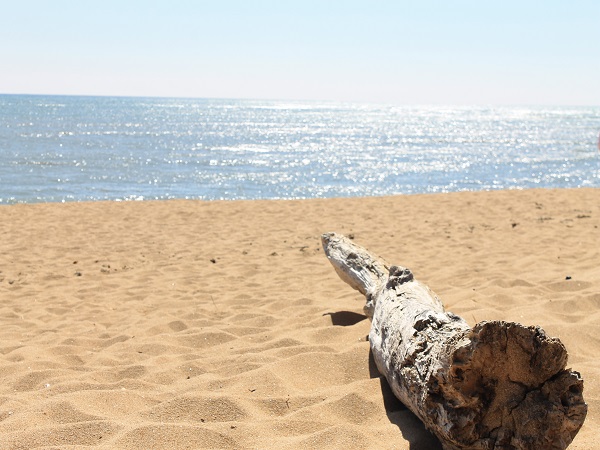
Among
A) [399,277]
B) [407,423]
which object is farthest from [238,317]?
[407,423]

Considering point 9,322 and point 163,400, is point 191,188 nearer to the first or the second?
point 9,322

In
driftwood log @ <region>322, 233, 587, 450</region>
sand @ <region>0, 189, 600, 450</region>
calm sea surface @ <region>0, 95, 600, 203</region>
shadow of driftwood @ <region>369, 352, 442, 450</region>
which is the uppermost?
driftwood log @ <region>322, 233, 587, 450</region>

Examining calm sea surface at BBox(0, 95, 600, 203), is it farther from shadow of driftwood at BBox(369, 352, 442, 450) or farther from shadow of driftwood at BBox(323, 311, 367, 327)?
shadow of driftwood at BBox(369, 352, 442, 450)

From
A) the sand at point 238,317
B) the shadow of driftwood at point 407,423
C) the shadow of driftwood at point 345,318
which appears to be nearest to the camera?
the shadow of driftwood at point 407,423

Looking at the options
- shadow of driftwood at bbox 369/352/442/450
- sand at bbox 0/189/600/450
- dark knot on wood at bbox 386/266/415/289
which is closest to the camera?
shadow of driftwood at bbox 369/352/442/450

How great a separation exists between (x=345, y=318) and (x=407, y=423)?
7.05 ft

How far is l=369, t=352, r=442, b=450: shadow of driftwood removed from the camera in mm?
2924

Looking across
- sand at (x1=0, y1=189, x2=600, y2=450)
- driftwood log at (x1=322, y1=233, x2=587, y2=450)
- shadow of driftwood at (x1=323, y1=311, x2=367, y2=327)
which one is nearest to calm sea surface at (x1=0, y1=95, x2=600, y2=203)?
sand at (x1=0, y1=189, x2=600, y2=450)

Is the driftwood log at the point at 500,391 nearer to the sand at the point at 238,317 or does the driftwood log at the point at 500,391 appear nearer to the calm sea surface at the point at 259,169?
the sand at the point at 238,317

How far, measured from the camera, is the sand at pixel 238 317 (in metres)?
3.21

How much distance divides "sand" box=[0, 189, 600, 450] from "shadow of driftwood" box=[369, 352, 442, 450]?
0.03 feet

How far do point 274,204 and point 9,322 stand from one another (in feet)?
29.2

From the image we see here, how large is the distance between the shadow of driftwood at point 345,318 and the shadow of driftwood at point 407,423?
4.80 feet

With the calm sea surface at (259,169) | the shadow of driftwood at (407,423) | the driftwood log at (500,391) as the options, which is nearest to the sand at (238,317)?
the shadow of driftwood at (407,423)
